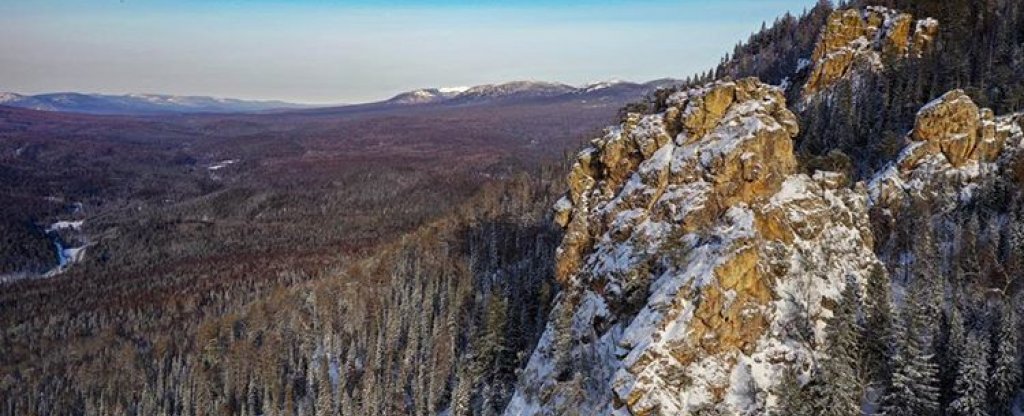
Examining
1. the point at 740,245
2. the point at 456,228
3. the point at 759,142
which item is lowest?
the point at 456,228

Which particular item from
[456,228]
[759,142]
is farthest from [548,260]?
[456,228]

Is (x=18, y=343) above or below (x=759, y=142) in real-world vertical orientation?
below

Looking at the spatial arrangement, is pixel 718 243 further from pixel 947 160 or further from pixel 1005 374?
pixel 947 160

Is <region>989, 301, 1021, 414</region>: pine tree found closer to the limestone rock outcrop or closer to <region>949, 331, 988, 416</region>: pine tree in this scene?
<region>949, 331, 988, 416</region>: pine tree

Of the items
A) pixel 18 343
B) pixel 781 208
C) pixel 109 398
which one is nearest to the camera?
pixel 781 208

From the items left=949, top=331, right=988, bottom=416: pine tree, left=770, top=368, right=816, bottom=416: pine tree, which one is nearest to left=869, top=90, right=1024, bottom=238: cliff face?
left=949, top=331, right=988, bottom=416: pine tree

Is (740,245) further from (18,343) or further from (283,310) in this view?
(18,343)

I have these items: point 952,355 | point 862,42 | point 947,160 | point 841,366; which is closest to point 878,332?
point 952,355
